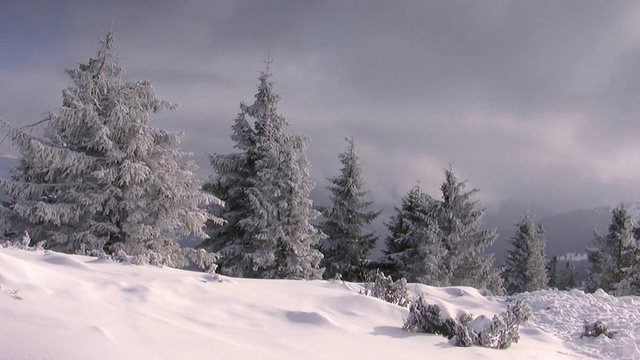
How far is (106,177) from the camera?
12.7 meters

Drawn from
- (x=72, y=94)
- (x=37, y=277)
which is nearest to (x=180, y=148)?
(x=72, y=94)

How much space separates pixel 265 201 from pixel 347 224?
7964 millimetres

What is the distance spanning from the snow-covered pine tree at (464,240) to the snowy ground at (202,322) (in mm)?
16181

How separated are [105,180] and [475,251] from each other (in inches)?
806

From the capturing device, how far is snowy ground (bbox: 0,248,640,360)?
3420 millimetres

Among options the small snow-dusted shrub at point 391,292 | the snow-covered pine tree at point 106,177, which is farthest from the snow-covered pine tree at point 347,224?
the small snow-dusted shrub at point 391,292

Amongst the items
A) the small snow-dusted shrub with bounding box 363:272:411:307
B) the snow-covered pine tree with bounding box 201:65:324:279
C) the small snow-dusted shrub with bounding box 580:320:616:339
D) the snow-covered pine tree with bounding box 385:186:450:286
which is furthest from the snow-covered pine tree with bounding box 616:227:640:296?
the small snow-dusted shrub with bounding box 363:272:411:307

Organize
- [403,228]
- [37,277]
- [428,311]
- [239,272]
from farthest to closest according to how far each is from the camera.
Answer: [403,228]
[239,272]
[428,311]
[37,277]

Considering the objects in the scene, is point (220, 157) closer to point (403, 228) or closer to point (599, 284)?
point (403, 228)

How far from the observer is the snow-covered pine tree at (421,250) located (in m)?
22.8

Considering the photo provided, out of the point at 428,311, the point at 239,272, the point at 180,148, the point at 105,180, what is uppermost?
the point at 180,148

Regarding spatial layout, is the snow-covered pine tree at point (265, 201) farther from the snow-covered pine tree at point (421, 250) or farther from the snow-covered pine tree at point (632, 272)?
the snow-covered pine tree at point (632, 272)

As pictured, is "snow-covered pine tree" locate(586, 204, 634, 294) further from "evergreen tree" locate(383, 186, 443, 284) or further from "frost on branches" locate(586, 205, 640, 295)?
"evergreen tree" locate(383, 186, 443, 284)

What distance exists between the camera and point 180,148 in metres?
14.8
